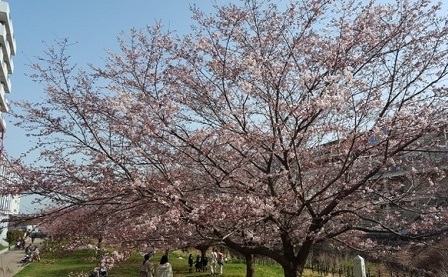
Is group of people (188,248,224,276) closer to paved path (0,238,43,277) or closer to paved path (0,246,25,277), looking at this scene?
paved path (0,238,43,277)

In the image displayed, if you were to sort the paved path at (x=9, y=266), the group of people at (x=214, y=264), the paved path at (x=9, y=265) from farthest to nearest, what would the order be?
the group of people at (x=214, y=264), the paved path at (x=9, y=265), the paved path at (x=9, y=266)

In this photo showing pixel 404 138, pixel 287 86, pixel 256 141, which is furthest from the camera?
pixel 287 86

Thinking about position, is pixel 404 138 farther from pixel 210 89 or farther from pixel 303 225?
pixel 210 89

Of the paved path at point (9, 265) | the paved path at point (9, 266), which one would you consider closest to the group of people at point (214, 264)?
the paved path at point (9, 265)

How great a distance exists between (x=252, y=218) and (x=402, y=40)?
10.9 ft

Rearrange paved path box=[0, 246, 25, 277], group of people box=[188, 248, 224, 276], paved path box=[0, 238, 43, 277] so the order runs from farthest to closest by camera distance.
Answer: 1. group of people box=[188, 248, 224, 276]
2. paved path box=[0, 238, 43, 277]
3. paved path box=[0, 246, 25, 277]

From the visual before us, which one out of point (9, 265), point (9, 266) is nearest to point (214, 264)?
point (9, 266)

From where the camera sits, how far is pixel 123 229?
6.05 metres

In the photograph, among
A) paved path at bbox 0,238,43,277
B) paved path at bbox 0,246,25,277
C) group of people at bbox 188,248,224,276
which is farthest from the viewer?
group of people at bbox 188,248,224,276

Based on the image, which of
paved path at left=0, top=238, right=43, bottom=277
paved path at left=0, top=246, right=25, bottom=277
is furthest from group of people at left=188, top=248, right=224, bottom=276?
paved path at left=0, top=246, right=25, bottom=277

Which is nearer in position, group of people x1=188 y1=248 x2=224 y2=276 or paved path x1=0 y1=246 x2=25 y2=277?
paved path x1=0 y1=246 x2=25 y2=277

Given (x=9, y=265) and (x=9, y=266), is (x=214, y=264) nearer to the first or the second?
(x=9, y=266)

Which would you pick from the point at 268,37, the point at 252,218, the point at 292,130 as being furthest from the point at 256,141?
the point at 268,37

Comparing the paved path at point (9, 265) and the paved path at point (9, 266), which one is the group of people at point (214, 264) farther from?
the paved path at point (9, 266)
